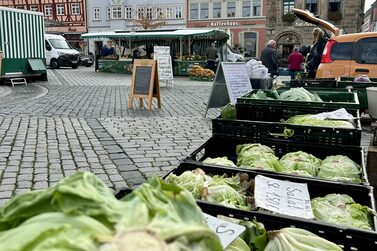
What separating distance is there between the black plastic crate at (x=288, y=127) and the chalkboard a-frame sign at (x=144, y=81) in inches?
267

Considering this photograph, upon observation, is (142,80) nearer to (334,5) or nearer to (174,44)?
(174,44)

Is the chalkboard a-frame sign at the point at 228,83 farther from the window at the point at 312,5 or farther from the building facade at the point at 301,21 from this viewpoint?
the window at the point at 312,5

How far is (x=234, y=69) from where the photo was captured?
339 inches

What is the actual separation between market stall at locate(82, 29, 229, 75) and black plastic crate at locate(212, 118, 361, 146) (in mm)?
19305

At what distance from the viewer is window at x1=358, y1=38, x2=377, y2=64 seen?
9.72 m

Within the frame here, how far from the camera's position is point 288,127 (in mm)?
3123

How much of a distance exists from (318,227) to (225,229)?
15.4 inches

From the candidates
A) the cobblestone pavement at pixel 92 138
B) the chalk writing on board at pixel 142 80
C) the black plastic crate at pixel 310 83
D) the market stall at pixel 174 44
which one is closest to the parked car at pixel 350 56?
the cobblestone pavement at pixel 92 138

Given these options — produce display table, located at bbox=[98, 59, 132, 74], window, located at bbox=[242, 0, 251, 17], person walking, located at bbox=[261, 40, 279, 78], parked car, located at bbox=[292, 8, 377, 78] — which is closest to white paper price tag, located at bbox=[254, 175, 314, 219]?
parked car, located at bbox=[292, 8, 377, 78]

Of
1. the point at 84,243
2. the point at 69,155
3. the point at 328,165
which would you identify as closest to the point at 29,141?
the point at 69,155

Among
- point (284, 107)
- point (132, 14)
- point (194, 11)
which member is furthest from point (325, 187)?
point (132, 14)

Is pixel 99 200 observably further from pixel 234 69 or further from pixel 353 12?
pixel 353 12

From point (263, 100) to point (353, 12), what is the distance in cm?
4275

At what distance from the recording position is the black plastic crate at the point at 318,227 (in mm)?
1575
